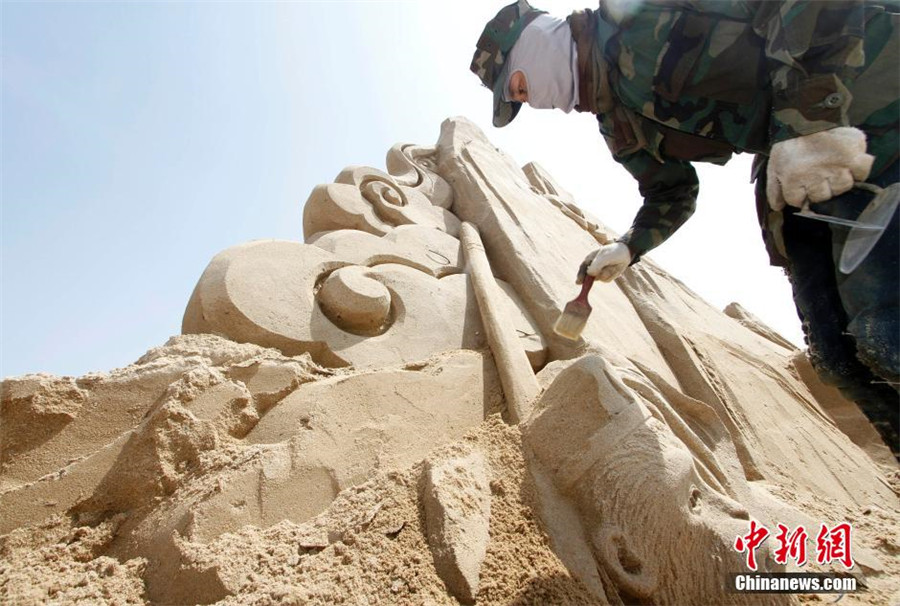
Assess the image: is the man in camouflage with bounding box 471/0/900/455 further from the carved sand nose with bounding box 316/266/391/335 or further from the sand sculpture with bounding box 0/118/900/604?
the carved sand nose with bounding box 316/266/391/335

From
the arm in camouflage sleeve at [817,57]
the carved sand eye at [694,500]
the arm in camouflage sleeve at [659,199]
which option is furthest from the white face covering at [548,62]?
the carved sand eye at [694,500]

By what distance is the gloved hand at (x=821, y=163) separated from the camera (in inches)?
46.1

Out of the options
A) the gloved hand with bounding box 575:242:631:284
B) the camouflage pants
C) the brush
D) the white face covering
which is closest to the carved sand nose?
the brush

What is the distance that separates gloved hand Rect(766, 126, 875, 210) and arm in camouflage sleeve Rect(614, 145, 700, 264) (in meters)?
0.57

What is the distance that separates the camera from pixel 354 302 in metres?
1.90

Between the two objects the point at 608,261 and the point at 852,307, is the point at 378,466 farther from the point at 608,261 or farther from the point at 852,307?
the point at 852,307

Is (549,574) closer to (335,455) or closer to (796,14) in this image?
(335,455)

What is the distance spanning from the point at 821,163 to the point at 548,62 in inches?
29.4

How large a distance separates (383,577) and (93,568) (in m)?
0.60

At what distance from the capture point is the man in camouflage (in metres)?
1.19

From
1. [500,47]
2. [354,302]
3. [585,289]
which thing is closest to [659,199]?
[585,289]

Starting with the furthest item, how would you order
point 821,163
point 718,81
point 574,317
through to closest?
point 574,317 → point 718,81 → point 821,163

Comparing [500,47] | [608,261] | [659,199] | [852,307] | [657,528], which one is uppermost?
[500,47]

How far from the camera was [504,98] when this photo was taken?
→ 67.4 inches
